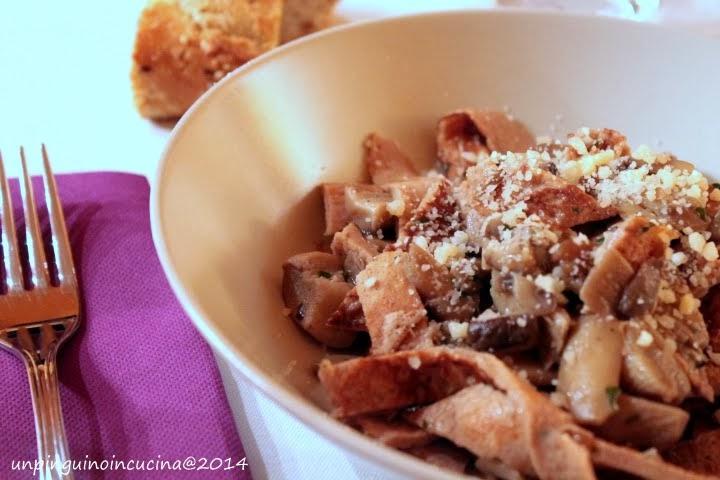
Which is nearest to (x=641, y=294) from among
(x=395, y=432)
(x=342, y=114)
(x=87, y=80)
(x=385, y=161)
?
(x=395, y=432)

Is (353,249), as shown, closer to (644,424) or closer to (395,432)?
(395,432)

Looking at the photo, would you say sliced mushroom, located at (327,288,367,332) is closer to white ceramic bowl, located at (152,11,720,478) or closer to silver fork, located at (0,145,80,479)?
white ceramic bowl, located at (152,11,720,478)

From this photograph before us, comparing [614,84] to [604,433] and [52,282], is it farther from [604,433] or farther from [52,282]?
[52,282]

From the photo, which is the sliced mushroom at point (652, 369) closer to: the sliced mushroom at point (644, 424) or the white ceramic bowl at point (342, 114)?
the sliced mushroom at point (644, 424)

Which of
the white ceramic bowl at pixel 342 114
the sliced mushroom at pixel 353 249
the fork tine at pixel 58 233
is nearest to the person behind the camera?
the white ceramic bowl at pixel 342 114

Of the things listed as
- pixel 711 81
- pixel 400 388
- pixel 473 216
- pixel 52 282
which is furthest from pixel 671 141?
pixel 52 282

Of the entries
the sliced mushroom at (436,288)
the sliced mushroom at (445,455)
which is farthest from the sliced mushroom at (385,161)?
the sliced mushroom at (445,455)

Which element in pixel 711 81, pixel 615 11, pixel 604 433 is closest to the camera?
pixel 604 433
